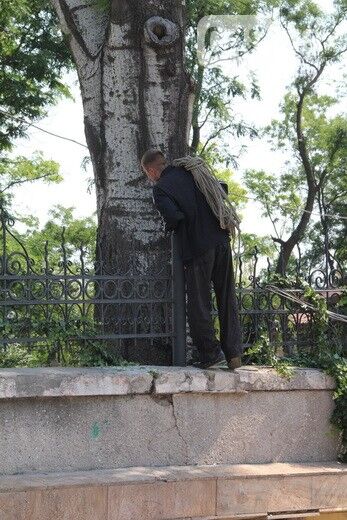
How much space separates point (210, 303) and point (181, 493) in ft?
4.55

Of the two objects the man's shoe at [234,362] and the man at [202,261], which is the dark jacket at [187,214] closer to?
the man at [202,261]

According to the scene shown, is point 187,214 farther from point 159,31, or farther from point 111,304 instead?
point 159,31

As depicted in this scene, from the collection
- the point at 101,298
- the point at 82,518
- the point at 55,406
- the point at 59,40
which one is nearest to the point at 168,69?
the point at 101,298

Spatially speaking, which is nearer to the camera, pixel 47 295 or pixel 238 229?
pixel 47 295

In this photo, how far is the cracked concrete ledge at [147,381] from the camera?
626 centimetres

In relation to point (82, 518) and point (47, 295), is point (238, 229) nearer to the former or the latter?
point (47, 295)

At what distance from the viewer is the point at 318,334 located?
25.8 feet

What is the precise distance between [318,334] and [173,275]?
4.40 feet

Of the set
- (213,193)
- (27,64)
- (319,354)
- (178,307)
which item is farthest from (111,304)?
(27,64)

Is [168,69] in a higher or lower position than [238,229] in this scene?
higher

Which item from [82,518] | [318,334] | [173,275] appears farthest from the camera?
[318,334]

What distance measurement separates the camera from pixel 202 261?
703 centimetres

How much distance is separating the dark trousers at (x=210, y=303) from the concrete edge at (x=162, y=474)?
30.5 inches

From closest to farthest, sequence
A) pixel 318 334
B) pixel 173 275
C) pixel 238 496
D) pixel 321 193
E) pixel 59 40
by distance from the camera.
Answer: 1. pixel 238 496
2. pixel 173 275
3. pixel 318 334
4. pixel 59 40
5. pixel 321 193
